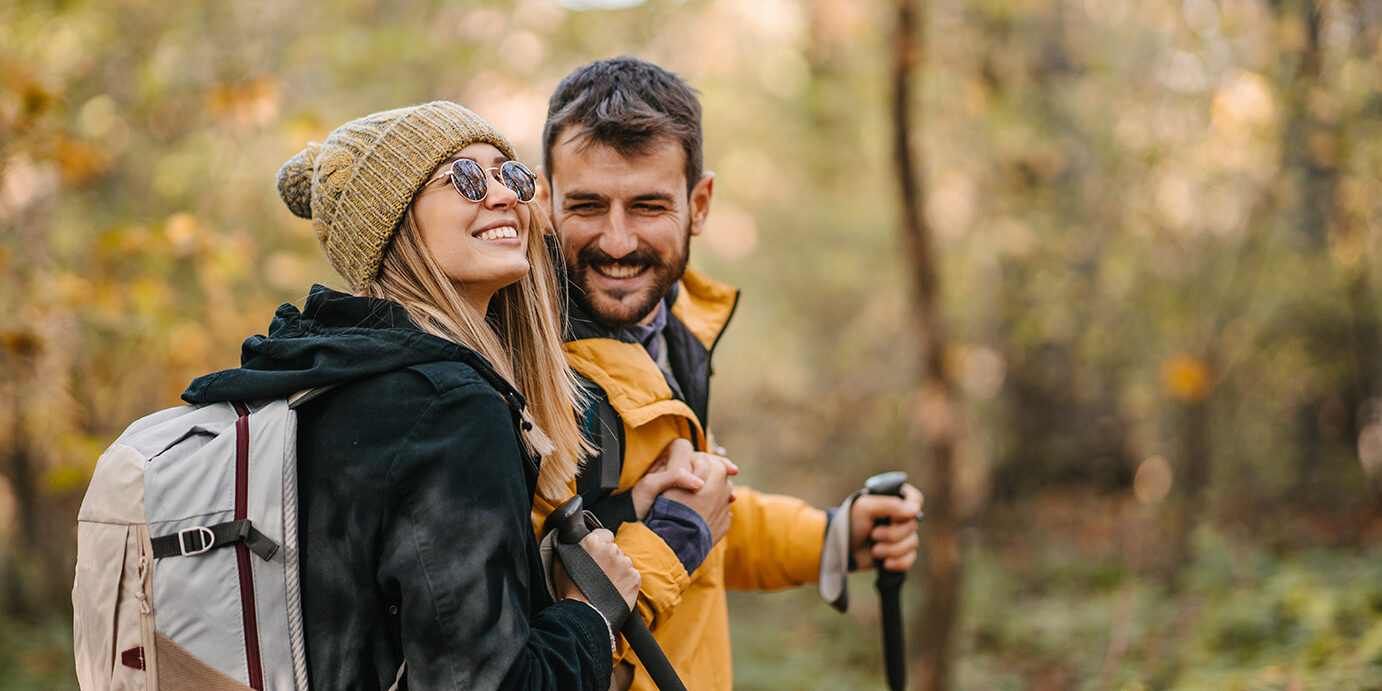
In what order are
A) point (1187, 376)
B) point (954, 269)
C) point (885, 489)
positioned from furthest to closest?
point (954, 269)
point (1187, 376)
point (885, 489)

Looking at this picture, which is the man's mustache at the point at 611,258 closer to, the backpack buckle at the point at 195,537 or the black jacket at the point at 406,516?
the black jacket at the point at 406,516

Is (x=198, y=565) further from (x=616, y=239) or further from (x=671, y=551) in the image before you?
(x=616, y=239)

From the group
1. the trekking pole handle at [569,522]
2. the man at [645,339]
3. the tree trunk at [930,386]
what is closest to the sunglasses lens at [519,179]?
the man at [645,339]

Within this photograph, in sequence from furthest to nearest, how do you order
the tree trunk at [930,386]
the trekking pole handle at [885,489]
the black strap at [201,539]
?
the tree trunk at [930,386] → the trekking pole handle at [885,489] → the black strap at [201,539]

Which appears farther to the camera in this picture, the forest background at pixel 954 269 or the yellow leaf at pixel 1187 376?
the yellow leaf at pixel 1187 376

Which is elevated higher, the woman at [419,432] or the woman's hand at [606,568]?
the woman at [419,432]

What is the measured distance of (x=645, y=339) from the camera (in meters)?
2.44

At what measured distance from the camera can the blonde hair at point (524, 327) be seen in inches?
70.1

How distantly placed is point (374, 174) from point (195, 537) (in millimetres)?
713

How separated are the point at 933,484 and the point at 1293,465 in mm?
5825

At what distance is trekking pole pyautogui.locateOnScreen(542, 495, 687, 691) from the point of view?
183 centimetres

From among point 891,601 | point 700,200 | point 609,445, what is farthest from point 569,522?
Answer: point 891,601

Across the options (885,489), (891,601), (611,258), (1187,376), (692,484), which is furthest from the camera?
(1187,376)

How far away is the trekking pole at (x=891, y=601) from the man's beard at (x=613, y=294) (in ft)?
3.08
